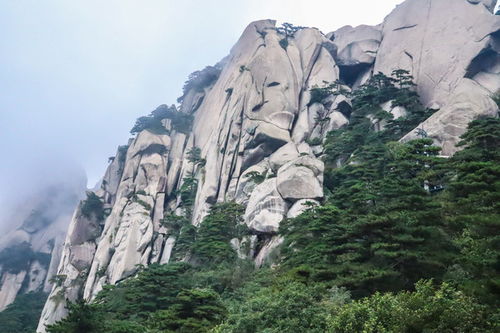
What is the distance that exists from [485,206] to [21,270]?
61.5 meters

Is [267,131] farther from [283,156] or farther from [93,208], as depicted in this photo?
[93,208]

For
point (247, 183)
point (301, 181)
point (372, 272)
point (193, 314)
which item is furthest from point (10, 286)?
point (372, 272)

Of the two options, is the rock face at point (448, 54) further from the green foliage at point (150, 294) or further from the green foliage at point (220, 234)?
the green foliage at point (150, 294)

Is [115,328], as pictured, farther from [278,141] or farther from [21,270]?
[21,270]

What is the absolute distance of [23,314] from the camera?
143ft

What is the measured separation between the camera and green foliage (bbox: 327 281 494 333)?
8.86 meters

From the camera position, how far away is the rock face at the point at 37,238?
57531mm

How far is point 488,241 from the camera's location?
11.7m

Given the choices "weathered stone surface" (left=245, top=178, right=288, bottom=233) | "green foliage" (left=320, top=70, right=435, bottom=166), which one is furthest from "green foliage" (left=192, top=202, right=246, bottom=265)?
"green foliage" (left=320, top=70, right=435, bottom=166)

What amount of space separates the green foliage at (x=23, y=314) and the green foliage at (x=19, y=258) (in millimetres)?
9107

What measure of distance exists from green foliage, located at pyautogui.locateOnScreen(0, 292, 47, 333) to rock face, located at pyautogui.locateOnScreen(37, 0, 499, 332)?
2.47 m

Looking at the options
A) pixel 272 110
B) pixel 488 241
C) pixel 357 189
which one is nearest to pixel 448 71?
pixel 272 110

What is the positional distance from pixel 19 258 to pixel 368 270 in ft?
196

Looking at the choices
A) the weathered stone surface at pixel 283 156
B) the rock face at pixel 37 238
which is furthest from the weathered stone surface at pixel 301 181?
the rock face at pixel 37 238
